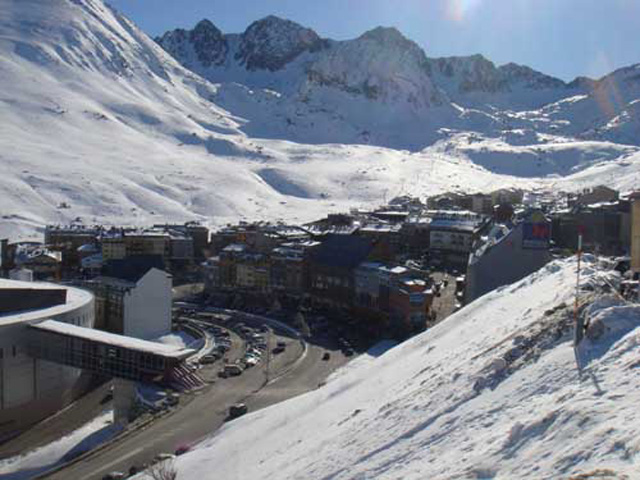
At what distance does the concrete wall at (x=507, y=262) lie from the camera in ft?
103

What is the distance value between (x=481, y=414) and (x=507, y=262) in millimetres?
23133

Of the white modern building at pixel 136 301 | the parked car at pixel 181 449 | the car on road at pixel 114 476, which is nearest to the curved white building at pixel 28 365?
the white modern building at pixel 136 301

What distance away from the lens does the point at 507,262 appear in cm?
3181

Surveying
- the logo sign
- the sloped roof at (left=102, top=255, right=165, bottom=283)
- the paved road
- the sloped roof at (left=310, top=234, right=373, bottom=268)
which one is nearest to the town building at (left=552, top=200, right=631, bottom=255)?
the sloped roof at (left=310, top=234, right=373, bottom=268)

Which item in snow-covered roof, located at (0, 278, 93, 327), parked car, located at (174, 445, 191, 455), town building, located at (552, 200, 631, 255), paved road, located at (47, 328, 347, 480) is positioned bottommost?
paved road, located at (47, 328, 347, 480)

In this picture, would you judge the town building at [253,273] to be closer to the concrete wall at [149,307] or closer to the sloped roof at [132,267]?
the sloped roof at [132,267]

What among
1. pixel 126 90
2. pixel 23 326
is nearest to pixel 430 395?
pixel 23 326

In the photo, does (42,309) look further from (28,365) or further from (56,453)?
(56,453)

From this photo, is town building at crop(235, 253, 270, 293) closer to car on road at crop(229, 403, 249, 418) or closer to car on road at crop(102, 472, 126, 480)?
car on road at crop(229, 403, 249, 418)

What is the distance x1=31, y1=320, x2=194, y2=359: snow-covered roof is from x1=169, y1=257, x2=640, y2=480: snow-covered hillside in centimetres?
830

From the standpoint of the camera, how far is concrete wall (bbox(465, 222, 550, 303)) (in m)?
31.5

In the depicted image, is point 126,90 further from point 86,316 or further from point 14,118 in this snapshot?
point 86,316

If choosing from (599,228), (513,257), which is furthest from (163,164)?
(513,257)

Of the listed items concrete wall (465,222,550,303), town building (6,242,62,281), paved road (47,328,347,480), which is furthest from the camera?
town building (6,242,62,281)
